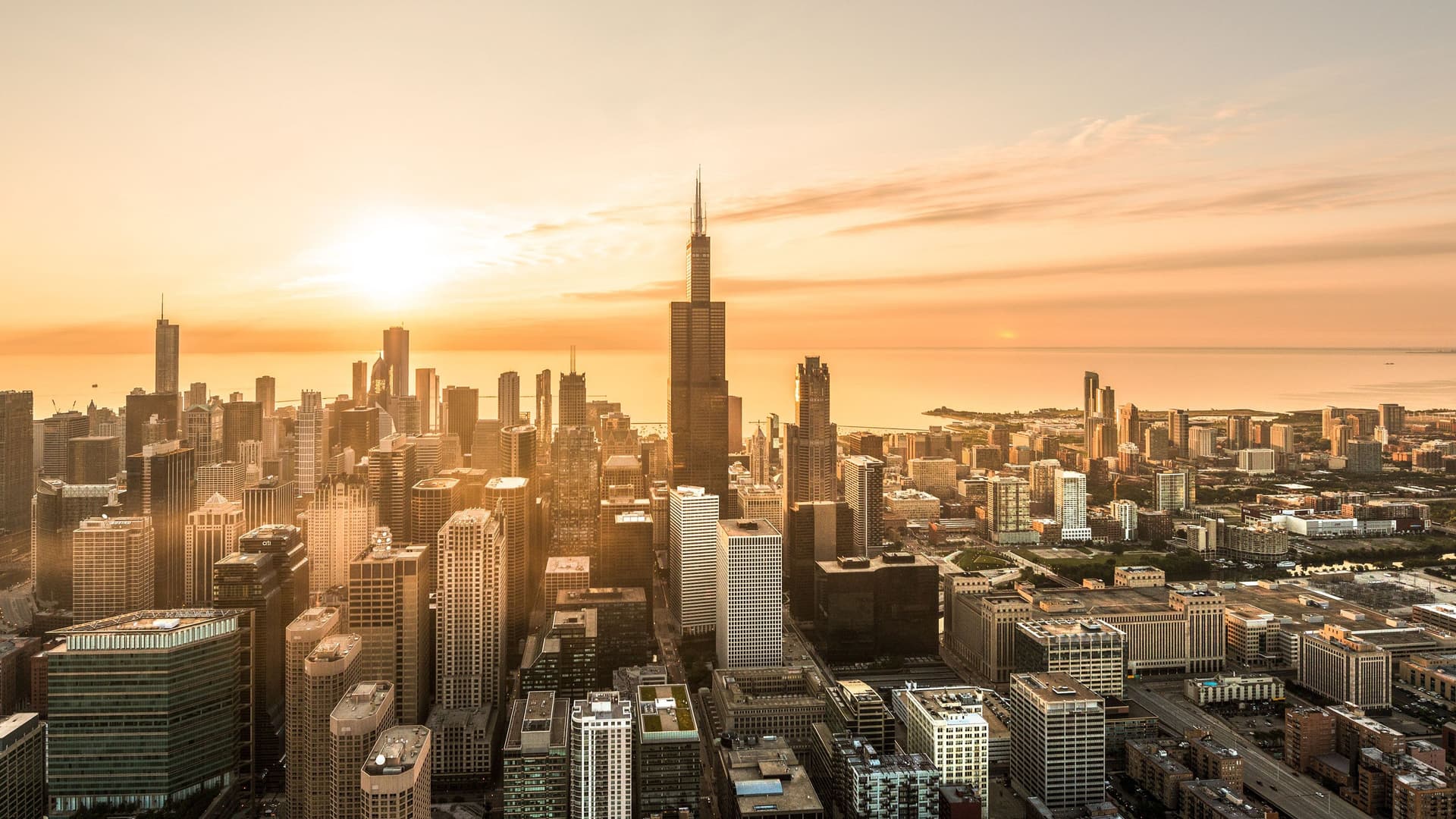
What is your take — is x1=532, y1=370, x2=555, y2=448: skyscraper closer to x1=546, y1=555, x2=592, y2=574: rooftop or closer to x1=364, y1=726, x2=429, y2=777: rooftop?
x1=546, y1=555, x2=592, y2=574: rooftop

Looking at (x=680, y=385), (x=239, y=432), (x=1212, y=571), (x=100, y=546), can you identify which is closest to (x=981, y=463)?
(x=1212, y=571)

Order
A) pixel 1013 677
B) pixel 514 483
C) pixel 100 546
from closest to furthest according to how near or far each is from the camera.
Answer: pixel 1013 677
pixel 100 546
pixel 514 483

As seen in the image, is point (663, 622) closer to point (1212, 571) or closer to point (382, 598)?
point (382, 598)

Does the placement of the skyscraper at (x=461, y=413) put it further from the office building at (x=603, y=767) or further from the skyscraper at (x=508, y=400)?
the office building at (x=603, y=767)

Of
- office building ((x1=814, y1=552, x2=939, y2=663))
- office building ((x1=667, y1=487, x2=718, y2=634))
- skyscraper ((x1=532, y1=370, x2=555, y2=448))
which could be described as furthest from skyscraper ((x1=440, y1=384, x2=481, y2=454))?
office building ((x1=814, y1=552, x2=939, y2=663))

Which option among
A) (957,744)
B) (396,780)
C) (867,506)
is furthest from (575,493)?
(396,780)

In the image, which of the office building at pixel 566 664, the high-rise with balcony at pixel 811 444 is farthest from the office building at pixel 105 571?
the high-rise with balcony at pixel 811 444
